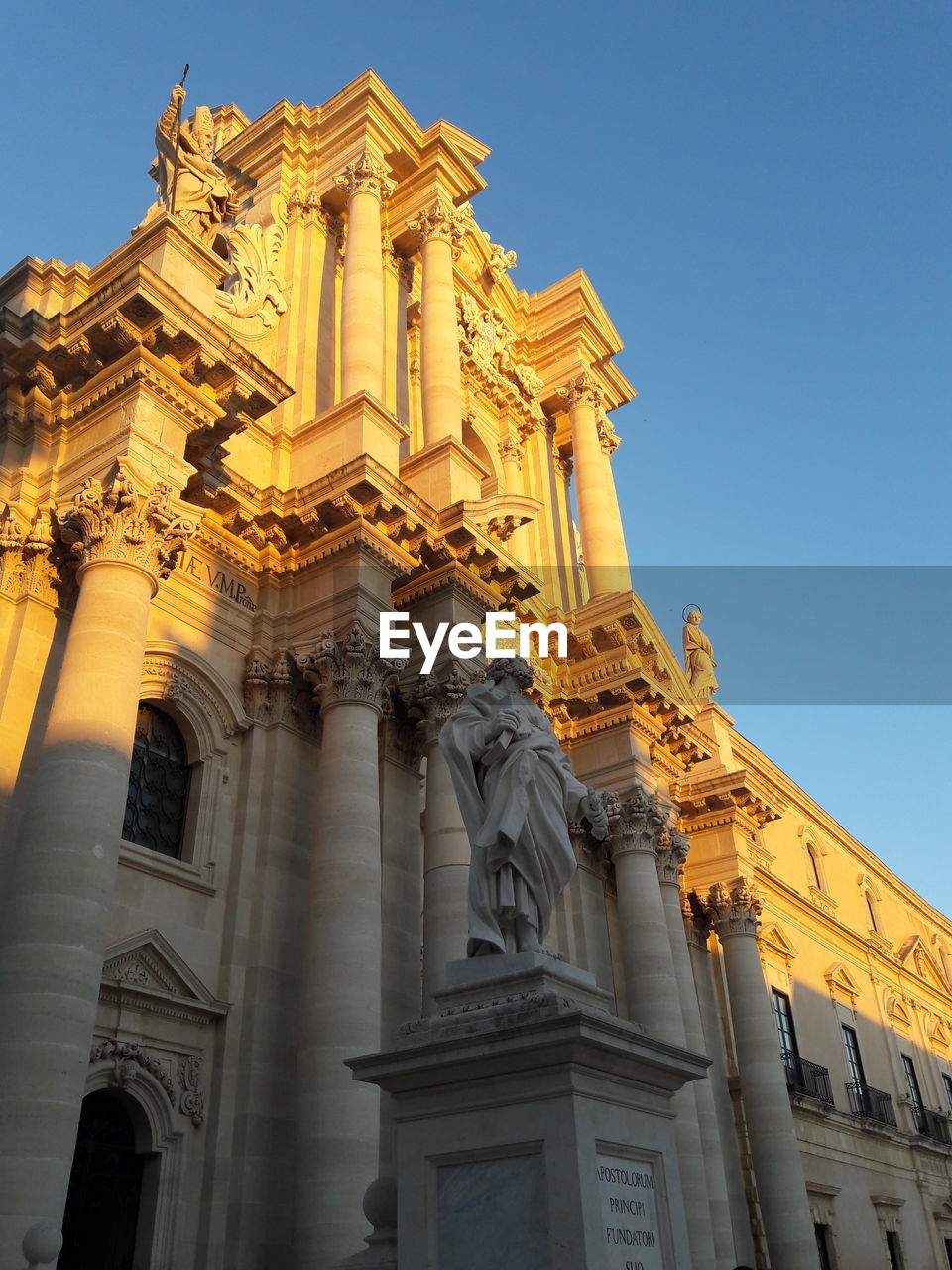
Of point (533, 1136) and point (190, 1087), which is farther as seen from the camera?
point (190, 1087)

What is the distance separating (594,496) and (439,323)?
245 inches

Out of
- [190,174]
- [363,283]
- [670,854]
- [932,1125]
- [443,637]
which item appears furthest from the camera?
[932,1125]

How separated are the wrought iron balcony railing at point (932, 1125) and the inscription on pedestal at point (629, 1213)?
3057 cm

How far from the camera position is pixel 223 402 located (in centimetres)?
1315

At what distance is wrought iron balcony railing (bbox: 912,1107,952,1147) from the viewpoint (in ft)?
106

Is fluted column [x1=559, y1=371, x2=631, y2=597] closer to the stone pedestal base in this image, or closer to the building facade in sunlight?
the building facade in sunlight

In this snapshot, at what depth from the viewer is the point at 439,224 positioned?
21047mm

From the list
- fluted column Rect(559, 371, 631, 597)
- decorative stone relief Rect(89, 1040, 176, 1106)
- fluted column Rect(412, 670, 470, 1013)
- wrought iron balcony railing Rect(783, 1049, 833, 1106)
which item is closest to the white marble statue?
fluted column Rect(412, 670, 470, 1013)

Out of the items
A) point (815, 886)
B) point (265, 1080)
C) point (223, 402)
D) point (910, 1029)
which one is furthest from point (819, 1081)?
point (223, 402)

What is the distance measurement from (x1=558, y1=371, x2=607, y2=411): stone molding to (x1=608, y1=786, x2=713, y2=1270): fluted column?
10.2 meters

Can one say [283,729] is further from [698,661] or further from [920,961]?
[920,961]

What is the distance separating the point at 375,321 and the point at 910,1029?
1131 inches

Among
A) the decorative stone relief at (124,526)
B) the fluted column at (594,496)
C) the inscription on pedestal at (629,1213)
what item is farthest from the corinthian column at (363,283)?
the inscription on pedestal at (629,1213)

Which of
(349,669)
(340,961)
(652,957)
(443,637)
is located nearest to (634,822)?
(652,957)
